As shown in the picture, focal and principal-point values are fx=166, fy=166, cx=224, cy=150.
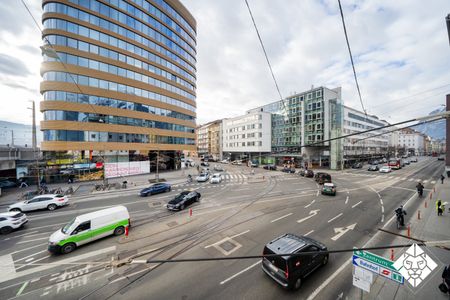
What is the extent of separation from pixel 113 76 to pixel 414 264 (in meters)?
40.4

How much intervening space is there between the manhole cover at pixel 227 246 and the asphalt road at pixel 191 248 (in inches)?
2.2

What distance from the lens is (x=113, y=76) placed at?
3064 centimetres

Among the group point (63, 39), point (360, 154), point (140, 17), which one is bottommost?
point (360, 154)

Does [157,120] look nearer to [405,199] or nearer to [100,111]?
[100,111]

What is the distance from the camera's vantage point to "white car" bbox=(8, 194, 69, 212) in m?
15.3

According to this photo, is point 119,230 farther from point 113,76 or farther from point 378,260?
point 113,76

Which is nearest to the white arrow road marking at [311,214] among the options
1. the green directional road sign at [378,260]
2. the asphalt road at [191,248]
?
the asphalt road at [191,248]

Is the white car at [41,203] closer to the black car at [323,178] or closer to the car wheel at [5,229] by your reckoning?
the car wheel at [5,229]

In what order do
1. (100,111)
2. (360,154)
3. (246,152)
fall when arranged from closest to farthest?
(100,111) < (360,154) < (246,152)

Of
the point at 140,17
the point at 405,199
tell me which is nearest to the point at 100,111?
the point at 140,17

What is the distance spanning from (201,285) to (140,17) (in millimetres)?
45301

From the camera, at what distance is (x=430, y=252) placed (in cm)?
867

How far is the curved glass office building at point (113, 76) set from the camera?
26.6m

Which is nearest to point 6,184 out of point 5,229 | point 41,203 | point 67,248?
point 41,203
